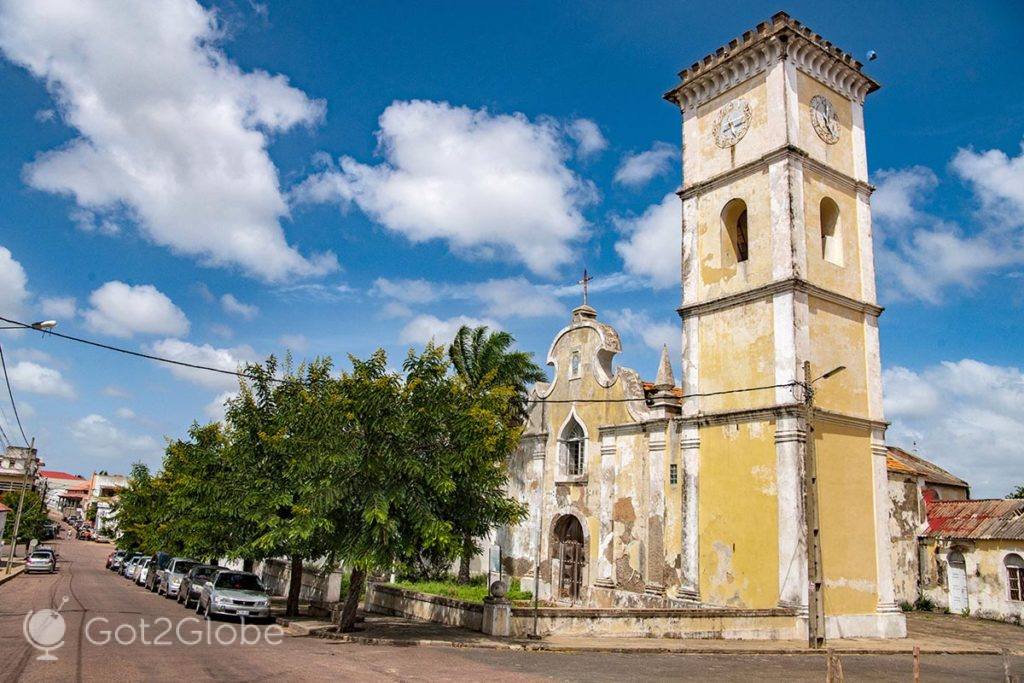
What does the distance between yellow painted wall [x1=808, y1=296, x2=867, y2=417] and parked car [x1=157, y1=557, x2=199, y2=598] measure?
76.0 ft

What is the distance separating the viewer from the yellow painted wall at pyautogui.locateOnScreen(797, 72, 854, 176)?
22.9 meters

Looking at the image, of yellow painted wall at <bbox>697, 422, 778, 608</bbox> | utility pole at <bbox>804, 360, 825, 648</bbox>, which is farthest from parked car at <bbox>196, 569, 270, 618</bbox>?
utility pole at <bbox>804, 360, 825, 648</bbox>

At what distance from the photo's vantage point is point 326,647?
15547mm

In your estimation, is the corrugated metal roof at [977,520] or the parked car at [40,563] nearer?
the corrugated metal roof at [977,520]

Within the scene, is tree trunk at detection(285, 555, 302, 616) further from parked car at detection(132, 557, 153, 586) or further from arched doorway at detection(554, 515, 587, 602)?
parked car at detection(132, 557, 153, 586)

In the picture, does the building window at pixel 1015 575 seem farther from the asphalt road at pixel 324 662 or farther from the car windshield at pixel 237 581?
the car windshield at pixel 237 581

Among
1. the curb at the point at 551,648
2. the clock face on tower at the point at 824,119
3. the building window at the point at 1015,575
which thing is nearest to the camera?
the curb at the point at 551,648

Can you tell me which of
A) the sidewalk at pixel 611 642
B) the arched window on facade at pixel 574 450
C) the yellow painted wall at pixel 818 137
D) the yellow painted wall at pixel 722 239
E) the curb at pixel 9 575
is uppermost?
the yellow painted wall at pixel 818 137

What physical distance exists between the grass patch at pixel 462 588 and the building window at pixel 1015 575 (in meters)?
19.3

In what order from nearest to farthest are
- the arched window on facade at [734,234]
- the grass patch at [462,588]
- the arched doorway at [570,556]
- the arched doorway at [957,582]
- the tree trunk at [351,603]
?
the tree trunk at [351,603] < the arched window on facade at [734,234] < the grass patch at [462,588] < the arched doorway at [570,556] < the arched doorway at [957,582]

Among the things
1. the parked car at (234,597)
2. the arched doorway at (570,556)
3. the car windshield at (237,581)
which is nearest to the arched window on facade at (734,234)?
the arched doorway at (570,556)

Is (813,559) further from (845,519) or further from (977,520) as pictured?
(977,520)

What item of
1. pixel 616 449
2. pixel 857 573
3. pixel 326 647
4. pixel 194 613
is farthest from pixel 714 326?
pixel 194 613

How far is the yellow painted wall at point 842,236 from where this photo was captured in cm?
2209
